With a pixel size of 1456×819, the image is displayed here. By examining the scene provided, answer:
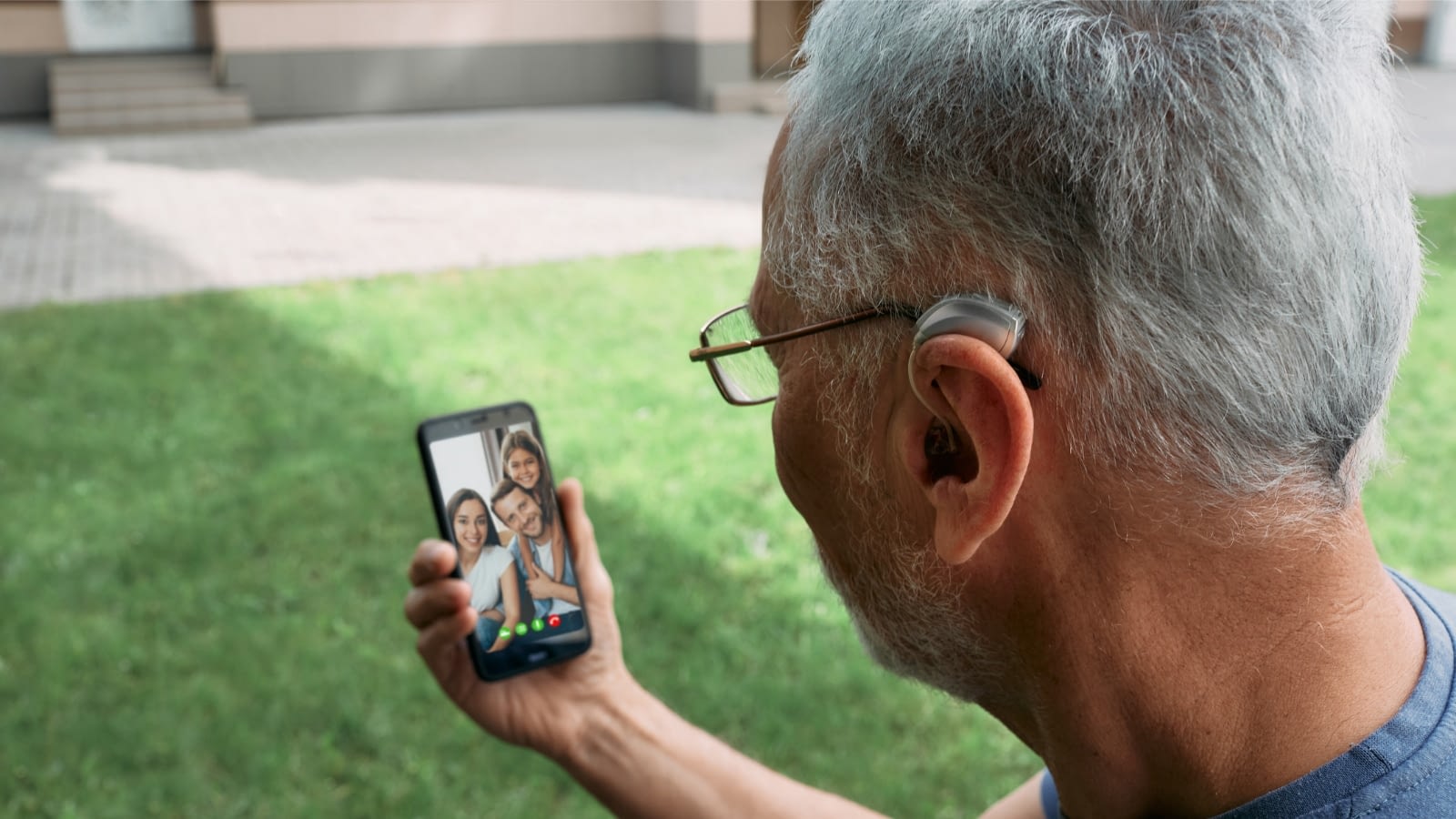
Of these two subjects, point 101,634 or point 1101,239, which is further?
point 101,634

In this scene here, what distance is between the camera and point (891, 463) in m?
1.17

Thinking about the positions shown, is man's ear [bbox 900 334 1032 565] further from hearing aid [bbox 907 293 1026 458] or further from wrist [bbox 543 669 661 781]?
wrist [bbox 543 669 661 781]

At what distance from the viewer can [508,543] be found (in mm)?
1975

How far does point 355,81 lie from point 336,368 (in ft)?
35.3

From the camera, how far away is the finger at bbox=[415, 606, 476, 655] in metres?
1.82

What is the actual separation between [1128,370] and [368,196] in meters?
10.5

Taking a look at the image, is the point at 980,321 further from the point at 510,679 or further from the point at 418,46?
the point at 418,46

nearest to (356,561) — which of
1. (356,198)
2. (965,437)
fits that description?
(965,437)

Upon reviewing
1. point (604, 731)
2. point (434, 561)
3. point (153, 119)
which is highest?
point (434, 561)

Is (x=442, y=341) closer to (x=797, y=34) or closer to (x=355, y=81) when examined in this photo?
(x=797, y=34)

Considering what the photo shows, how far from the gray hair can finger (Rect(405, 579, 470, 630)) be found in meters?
0.91

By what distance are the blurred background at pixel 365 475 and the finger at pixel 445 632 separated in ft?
2.86

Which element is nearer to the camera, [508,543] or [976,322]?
[976,322]

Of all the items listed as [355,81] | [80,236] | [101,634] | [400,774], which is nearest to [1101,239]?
[400,774]
